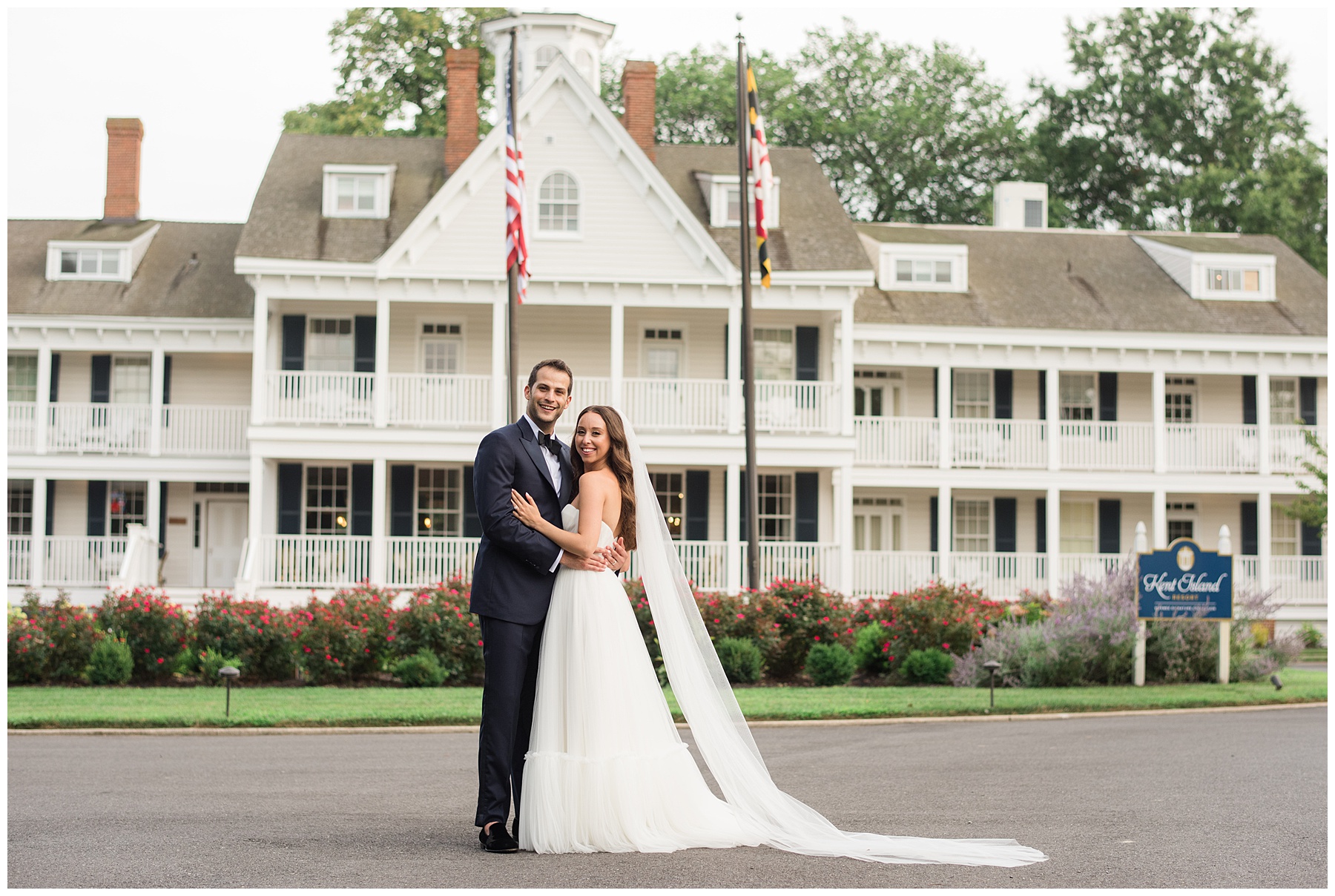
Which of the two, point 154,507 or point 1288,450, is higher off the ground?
point 1288,450

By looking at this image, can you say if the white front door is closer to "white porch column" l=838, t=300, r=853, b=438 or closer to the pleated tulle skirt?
"white porch column" l=838, t=300, r=853, b=438

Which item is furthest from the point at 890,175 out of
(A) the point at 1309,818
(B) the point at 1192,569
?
(A) the point at 1309,818

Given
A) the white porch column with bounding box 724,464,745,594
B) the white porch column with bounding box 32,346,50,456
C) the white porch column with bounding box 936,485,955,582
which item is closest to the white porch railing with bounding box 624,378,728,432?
the white porch column with bounding box 724,464,745,594

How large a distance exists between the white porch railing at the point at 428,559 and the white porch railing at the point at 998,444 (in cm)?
928

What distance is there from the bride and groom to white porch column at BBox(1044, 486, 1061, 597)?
20218mm

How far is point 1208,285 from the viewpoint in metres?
28.8

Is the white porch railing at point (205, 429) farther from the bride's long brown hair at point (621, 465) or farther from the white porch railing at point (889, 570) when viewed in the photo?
the bride's long brown hair at point (621, 465)

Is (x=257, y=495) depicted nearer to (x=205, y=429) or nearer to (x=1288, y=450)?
(x=205, y=429)

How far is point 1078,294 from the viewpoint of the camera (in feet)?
93.6

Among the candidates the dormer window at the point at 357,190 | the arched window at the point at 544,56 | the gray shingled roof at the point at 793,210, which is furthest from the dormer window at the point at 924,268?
the dormer window at the point at 357,190

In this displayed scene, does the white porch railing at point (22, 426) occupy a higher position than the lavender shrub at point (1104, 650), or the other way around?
the white porch railing at point (22, 426)

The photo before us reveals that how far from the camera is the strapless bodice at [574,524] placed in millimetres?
6785

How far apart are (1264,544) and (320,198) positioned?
18.4 meters

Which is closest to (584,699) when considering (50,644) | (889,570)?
(50,644)
